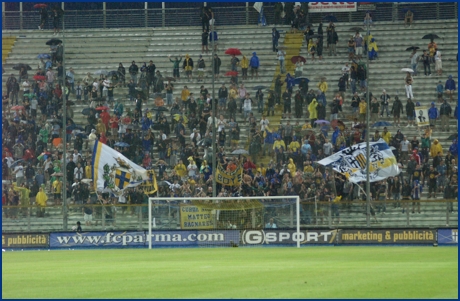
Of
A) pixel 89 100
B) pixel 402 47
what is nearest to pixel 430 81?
pixel 402 47

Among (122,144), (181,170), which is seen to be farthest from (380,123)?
(122,144)

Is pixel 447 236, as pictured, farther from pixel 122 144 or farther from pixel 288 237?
pixel 122 144

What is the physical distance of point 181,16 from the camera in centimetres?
5491

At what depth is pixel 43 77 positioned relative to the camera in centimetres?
4912

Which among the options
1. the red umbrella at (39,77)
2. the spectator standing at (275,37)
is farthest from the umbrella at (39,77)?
the spectator standing at (275,37)

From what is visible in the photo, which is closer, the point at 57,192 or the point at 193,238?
the point at 193,238

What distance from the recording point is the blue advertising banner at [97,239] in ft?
127

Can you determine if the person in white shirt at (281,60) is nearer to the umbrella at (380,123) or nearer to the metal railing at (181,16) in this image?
the metal railing at (181,16)

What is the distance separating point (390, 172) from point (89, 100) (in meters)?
16.2

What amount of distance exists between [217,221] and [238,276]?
59.2ft

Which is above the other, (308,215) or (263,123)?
(263,123)

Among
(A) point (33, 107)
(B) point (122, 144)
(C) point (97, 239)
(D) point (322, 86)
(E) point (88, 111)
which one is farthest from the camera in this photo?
(D) point (322, 86)

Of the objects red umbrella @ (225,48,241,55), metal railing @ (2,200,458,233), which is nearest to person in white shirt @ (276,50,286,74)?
red umbrella @ (225,48,241,55)

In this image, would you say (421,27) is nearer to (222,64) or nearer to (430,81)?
(430,81)
